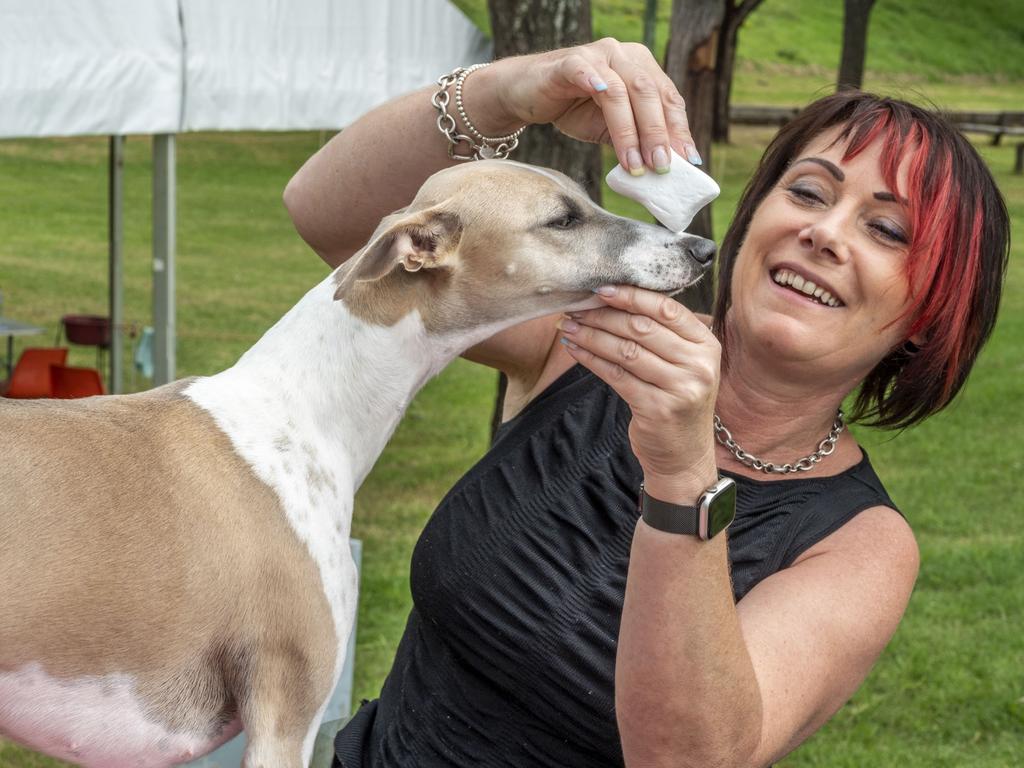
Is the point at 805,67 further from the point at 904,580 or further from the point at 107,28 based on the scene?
the point at 904,580

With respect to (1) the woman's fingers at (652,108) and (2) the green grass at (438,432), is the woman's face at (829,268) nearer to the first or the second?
(1) the woman's fingers at (652,108)

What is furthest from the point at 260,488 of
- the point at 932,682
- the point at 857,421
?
the point at 932,682

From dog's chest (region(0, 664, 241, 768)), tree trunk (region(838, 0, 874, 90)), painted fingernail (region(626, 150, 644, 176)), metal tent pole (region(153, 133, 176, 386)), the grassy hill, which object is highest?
painted fingernail (region(626, 150, 644, 176))

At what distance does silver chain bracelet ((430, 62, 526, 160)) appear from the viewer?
100 inches

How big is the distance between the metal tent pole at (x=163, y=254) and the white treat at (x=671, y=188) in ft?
14.4

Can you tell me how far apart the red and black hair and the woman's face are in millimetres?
35

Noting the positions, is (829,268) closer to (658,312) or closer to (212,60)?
(658,312)

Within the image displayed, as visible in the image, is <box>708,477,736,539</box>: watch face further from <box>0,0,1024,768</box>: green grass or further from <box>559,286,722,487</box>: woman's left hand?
<box>0,0,1024,768</box>: green grass

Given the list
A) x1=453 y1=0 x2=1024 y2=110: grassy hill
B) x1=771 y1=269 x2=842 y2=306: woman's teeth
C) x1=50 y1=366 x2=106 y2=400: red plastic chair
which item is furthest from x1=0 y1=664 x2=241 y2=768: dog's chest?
x1=453 y1=0 x2=1024 y2=110: grassy hill

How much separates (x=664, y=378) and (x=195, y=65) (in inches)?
168

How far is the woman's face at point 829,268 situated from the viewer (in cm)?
239

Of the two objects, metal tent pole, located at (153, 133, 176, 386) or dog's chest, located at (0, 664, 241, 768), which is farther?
metal tent pole, located at (153, 133, 176, 386)

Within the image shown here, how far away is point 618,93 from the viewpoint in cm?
220

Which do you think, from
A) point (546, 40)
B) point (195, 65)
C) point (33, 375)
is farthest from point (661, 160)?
point (33, 375)
